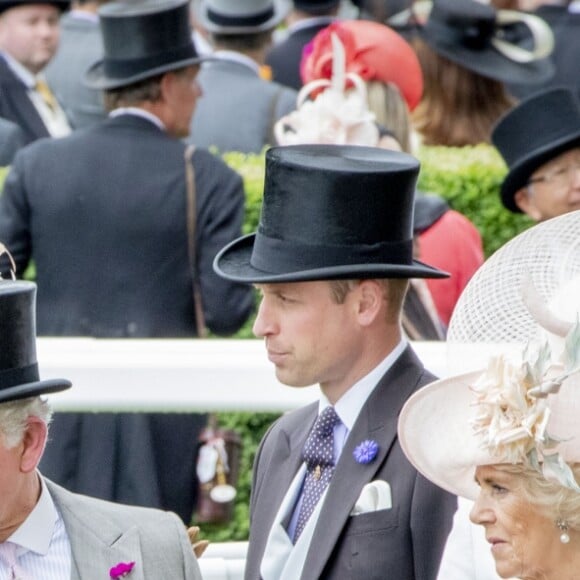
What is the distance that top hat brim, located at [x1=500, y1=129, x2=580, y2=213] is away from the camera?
7.14m

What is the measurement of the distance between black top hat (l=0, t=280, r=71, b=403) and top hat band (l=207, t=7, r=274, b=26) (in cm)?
584

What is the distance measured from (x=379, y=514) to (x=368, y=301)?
1.67ft

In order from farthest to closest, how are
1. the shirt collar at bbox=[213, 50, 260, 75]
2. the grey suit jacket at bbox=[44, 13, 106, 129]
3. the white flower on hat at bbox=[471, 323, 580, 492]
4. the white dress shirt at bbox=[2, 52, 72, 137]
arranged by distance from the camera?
the grey suit jacket at bbox=[44, 13, 106, 129] < the white dress shirt at bbox=[2, 52, 72, 137] < the shirt collar at bbox=[213, 50, 260, 75] < the white flower on hat at bbox=[471, 323, 580, 492]

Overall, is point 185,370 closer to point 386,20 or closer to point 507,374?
point 507,374

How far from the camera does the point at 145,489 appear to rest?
6938 millimetres

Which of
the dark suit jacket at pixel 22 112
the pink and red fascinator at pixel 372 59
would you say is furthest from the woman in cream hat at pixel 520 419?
the dark suit jacket at pixel 22 112

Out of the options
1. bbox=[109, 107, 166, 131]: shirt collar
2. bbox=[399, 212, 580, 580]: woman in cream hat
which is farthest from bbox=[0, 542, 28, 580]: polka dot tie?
bbox=[109, 107, 166, 131]: shirt collar

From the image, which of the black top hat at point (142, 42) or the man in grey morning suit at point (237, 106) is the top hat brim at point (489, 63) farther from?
the black top hat at point (142, 42)

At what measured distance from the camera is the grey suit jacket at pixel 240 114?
8.90m

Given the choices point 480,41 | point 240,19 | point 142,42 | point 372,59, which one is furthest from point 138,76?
point 240,19

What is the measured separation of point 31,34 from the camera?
10.2 metres

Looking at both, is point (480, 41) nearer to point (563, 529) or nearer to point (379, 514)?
point (379, 514)

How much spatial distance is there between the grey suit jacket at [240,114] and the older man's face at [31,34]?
141cm

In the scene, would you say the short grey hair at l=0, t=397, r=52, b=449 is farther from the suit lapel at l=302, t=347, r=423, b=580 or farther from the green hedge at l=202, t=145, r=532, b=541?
the green hedge at l=202, t=145, r=532, b=541
